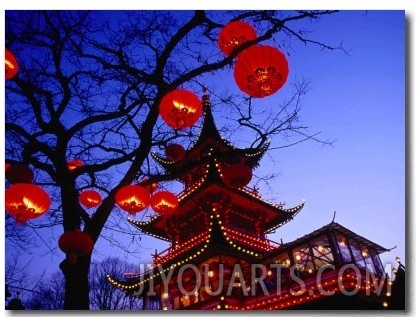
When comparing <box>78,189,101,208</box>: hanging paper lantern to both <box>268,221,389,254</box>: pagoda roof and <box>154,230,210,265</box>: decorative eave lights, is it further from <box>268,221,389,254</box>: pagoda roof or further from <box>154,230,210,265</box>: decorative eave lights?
<box>154,230,210,265</box>: decorative eave lights

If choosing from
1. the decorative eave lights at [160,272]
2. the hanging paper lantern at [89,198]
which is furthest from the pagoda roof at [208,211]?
the hanging paper lantern at [89,198]

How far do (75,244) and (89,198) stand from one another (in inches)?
48.0

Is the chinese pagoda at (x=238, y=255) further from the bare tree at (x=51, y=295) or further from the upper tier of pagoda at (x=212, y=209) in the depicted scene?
the bare tree at (x=51, y=295)

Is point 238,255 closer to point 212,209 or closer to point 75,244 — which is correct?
point 212,209

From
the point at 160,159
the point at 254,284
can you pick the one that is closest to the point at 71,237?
the point at 254,284

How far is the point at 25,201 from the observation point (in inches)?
135

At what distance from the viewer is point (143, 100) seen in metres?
3.97

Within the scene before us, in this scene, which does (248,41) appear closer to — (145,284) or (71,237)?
(71,237)

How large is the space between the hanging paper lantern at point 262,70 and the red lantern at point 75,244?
5.87 feet

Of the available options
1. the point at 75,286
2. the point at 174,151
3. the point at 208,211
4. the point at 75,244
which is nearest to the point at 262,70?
the point at 174,151

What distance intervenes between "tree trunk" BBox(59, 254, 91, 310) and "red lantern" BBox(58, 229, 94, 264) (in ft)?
0.19

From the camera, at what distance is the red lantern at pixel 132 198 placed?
151 inches

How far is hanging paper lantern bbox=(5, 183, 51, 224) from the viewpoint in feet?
11.2
